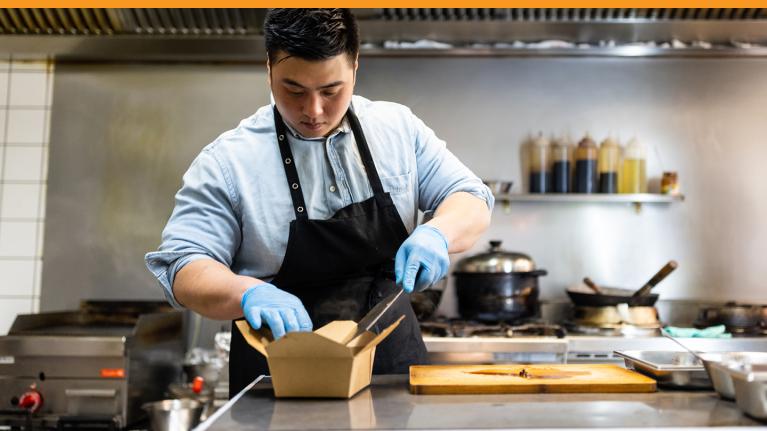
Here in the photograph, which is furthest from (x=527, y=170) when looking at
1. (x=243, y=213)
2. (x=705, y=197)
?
(x=243, y=213)

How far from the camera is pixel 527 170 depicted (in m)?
3.94

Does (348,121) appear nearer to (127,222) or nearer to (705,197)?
(127,222)

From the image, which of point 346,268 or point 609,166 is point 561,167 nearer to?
point 609,166

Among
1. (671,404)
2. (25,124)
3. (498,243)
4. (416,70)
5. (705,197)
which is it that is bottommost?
(671,404)

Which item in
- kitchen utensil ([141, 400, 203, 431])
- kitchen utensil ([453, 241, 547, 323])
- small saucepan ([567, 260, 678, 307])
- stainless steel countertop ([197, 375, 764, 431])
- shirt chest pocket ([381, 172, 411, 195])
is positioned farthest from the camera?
kitchen utensil ([453, 241, 547, 323])

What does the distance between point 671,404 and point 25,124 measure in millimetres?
3739

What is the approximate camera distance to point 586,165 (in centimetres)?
379

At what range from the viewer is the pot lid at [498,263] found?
3369 mm

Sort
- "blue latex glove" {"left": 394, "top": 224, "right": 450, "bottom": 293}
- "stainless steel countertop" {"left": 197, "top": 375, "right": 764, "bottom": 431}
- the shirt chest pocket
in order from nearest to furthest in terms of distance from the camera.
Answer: "stainless steel countertop" {"left": 197, "top": 375, "right": 764, "bottom": 431} < "blue latex glove" {"left": 394, "top": 224, "right": 450, "bottom": 293} < the shirt chest pocket

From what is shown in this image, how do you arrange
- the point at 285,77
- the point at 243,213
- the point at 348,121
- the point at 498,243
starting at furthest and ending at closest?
1. the point at 498,243
2. the point at 348,121
3. the point at 243,213
4. the point at 285,77

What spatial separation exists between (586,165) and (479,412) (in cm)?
285

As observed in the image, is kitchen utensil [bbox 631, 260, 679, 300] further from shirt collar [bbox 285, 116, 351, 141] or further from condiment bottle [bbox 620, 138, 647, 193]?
shirt collar [bbox 285, 116, 351, 141]

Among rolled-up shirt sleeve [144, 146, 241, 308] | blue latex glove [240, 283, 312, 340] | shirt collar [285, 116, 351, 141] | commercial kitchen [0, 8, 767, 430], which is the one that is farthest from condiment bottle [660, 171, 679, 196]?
blue latex glove [240, 283, 312, 340]

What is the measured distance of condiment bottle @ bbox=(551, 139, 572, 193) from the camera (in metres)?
3.81
